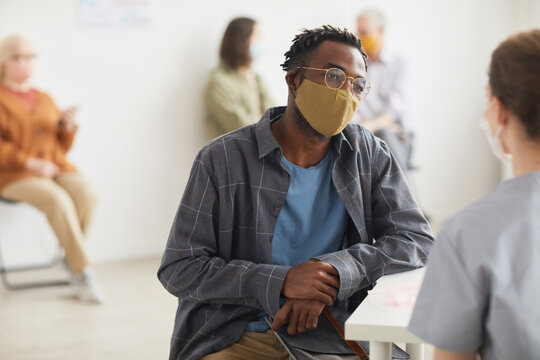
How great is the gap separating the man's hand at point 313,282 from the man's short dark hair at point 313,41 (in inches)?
19.8

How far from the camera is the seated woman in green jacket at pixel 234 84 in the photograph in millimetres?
4352

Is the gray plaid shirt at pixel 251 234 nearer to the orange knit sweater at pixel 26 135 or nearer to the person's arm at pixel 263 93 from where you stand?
the orange knit sweater at pixel 26 135

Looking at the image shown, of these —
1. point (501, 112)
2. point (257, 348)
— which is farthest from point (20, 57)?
point (501, 112)

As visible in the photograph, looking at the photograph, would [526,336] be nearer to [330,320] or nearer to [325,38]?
[330,320]

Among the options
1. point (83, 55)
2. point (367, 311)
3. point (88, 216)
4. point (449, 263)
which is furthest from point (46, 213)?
point (449, 263)

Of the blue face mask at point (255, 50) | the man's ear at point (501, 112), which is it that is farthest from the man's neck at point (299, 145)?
the blue face mask at point (255, 50)

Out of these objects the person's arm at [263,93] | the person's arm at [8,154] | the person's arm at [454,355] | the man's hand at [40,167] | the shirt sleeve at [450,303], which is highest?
the shirt sleeve at [450,303]

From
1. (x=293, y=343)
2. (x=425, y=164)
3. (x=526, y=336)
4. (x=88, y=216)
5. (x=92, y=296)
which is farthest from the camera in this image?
(x=425, y=164)

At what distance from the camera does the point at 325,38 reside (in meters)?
1.67

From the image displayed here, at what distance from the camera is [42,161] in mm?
3822

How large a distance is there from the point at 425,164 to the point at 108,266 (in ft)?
7.98

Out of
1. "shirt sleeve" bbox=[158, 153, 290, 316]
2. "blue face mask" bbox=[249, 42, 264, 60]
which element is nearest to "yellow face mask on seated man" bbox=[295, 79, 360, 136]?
"shirt sleeve" bbox=[158, 153, 290, 316]

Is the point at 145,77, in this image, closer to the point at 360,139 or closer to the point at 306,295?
the point at 360,139

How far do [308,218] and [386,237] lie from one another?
188 millimetres
